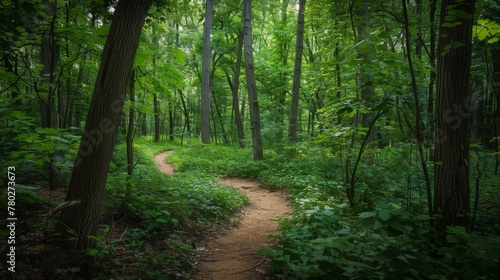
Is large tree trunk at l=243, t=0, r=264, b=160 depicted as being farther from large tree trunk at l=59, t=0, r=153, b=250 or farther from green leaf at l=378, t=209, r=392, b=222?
green leaf at l=378, t=209, r=392, b=222

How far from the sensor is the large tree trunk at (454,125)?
343cm

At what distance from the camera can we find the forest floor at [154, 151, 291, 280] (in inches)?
140

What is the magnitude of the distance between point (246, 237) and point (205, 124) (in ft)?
37.9

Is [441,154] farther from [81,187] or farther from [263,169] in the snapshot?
[263,169]

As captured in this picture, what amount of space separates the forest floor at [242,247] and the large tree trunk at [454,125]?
255 centimetres

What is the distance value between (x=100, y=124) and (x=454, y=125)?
14.6ft

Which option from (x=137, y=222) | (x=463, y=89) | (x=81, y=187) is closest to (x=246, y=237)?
(x=137, y=222)

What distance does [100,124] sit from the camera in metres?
2.95

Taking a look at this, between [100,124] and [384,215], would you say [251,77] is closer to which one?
[100,124]

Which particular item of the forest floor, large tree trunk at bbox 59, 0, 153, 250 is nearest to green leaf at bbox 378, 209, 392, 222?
the forest floor

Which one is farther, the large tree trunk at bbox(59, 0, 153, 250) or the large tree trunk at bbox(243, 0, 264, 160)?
the large tree trunk at bbox(243, 0, 264, 160)

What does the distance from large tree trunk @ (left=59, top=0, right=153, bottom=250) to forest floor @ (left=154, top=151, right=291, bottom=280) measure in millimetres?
1566

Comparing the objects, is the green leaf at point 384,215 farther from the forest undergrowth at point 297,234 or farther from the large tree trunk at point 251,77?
the large tree trunk at point 251,77

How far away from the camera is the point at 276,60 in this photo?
20172mm
